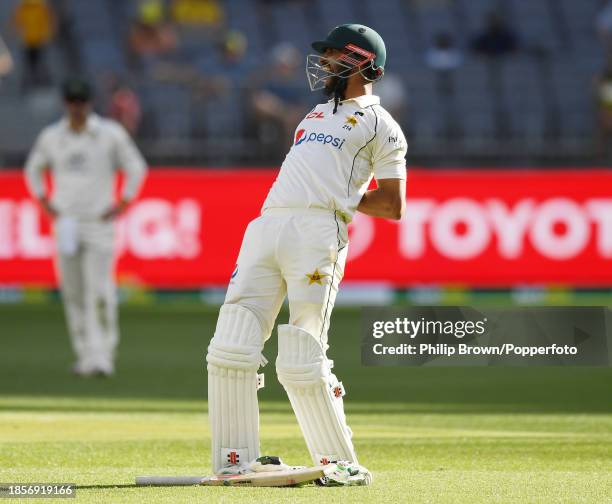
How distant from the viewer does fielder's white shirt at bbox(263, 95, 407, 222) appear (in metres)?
7.01

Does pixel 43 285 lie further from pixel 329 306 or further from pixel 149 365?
pixel 329 306

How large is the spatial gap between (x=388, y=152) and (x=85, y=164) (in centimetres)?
643

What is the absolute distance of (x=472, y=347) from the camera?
727cm

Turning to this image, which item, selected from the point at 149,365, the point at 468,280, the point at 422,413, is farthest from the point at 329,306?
the point at 468,280

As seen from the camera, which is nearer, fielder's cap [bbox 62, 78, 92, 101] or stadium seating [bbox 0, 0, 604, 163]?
fielder's cap [bbox 62, 78, 92, 101]

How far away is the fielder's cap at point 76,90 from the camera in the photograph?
1266 cm

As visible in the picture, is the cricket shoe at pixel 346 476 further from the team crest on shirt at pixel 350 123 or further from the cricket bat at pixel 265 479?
the team crest on shirt at pixel 350 123

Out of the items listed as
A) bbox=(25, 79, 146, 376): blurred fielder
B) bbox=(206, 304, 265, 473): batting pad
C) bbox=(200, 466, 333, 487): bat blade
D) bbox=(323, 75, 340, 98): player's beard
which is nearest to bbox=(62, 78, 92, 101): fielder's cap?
bbox=(25, 79, 146, 376): blurred fielder

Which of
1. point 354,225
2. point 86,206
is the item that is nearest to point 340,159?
point 86,206

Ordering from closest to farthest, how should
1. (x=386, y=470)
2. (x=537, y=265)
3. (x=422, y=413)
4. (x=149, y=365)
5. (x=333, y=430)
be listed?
(x=333, y=430)
(x=386, y=470)
(x=422, y=413)
(x=149, y=365)
(x=537, y=265)

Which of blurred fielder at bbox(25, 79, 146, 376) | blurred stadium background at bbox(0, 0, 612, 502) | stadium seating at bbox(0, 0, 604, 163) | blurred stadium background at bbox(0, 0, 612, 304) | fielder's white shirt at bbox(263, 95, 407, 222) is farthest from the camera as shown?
stadium seating at bbox(0, 0, 604, 163)

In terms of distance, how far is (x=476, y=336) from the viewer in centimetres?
724

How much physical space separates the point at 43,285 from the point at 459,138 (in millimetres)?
6482

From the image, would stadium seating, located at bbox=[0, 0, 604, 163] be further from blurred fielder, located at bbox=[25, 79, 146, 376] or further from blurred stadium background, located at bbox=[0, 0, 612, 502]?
blurred fielder, located at bbox=[25, 79, 146, 376]
